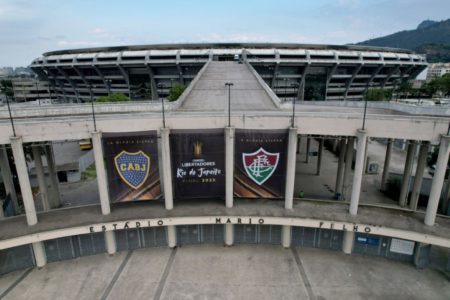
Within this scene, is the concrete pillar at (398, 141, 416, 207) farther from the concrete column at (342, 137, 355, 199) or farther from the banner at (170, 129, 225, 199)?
the banner at (170, 129, 225, 199)

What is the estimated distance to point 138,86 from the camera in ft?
315

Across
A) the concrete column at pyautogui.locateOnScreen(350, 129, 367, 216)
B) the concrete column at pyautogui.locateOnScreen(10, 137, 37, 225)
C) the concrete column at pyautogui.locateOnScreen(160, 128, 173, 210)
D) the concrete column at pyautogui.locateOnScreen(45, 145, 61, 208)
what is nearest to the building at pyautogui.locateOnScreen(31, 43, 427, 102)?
the concrete column at pyautogui.locateOnScreen(45, 145, 61, 208)

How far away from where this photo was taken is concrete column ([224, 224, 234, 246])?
25.0m

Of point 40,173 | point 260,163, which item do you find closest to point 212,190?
point 260,163

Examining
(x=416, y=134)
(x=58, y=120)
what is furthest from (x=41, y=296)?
(x=416, y=134)

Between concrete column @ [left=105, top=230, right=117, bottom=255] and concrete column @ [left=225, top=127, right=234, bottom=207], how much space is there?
33.8ft

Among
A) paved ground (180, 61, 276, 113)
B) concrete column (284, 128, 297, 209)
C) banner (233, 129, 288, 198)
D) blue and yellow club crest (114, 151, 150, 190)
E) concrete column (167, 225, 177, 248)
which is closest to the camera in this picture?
concrete column (284, 128, 297, 209)

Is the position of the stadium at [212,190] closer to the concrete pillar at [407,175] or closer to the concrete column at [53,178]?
the concrete pillar at [407,175]

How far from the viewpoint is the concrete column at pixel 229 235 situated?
25.0 metres

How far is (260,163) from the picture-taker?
24047mm

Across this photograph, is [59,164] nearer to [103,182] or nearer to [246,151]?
[103,182]

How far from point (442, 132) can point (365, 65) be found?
80.6 metres

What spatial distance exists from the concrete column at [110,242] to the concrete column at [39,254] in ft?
16.1

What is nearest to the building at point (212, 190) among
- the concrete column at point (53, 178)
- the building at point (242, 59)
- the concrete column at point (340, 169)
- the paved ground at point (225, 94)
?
the concrete column at point (53, 178)
